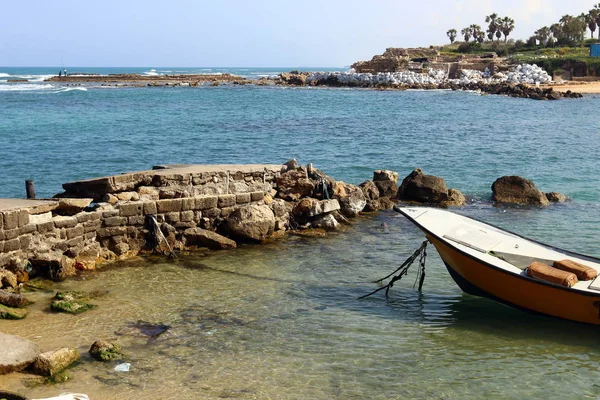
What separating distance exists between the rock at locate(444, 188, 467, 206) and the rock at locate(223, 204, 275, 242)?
620cm

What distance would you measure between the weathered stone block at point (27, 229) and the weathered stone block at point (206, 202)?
326cm

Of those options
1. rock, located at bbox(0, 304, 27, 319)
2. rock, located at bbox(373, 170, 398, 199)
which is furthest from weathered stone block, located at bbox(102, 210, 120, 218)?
rock, located at bbox(373, 170, 398, 199)

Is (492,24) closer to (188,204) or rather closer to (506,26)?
(506,26)

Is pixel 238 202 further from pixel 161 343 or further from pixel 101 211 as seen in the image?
pixel 161 343

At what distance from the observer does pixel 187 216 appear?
506 inches

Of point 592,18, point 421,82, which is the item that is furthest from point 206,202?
point 592,18

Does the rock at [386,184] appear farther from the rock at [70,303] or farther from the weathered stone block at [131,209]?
the rock at [70,303]

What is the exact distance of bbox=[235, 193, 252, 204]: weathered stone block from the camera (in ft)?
44.3

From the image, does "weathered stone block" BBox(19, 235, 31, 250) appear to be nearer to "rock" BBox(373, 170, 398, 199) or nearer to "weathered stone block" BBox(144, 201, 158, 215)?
"weathered stone block" BBox(144, 201, 158, 215)

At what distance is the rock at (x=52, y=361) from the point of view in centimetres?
734

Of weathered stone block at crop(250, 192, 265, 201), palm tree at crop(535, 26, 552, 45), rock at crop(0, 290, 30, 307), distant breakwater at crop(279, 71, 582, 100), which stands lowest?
rock at crop(0, 290, 30, 307)

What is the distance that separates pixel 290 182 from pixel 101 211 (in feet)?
16.1

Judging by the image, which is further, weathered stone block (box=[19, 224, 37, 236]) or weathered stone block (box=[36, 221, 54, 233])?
weathered stone block (box=[36, 221, 54, 233])

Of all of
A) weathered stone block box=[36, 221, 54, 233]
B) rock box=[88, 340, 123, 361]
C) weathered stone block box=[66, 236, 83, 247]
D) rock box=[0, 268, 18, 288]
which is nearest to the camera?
rock box=[88, 340, 123, 361]
